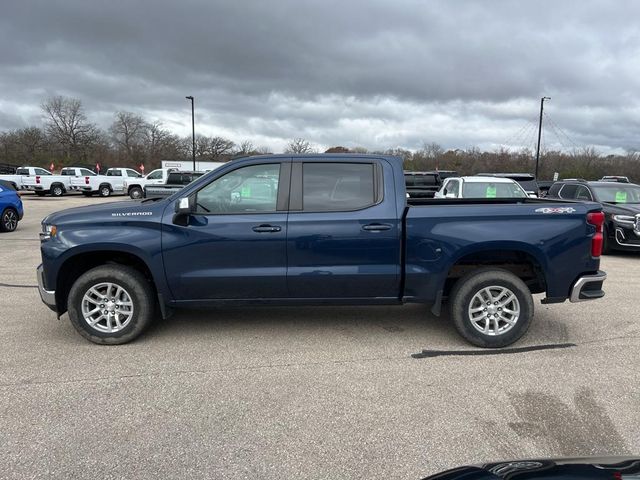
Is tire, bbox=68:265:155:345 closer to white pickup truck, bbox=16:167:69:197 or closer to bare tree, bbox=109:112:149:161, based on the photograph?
white pickup truck, bbox=16:167:69:197

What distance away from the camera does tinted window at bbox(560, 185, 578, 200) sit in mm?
11920

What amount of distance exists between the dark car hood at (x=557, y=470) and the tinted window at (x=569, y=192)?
38.5ft

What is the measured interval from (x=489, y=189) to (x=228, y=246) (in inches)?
367

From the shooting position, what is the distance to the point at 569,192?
12172 mm

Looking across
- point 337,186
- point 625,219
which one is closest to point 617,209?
point 625,219

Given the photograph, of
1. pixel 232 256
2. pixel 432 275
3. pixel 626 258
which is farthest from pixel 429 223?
pixel 626 258

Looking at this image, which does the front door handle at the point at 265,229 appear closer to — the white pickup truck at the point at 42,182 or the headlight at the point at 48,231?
the headlight at the point at 48,231

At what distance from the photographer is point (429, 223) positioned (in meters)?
4.42

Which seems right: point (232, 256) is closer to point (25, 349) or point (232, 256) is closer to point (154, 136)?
point (25, 349)

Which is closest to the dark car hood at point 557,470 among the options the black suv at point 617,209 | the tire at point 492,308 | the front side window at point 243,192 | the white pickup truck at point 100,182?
the tire at point 492,308

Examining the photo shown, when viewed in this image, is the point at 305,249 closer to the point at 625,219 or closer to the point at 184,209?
the point at 184,209

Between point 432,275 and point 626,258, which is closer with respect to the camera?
point 432,275

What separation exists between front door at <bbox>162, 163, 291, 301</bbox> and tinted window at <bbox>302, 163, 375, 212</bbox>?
0.81 feet

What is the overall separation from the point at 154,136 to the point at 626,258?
78.6 metres
